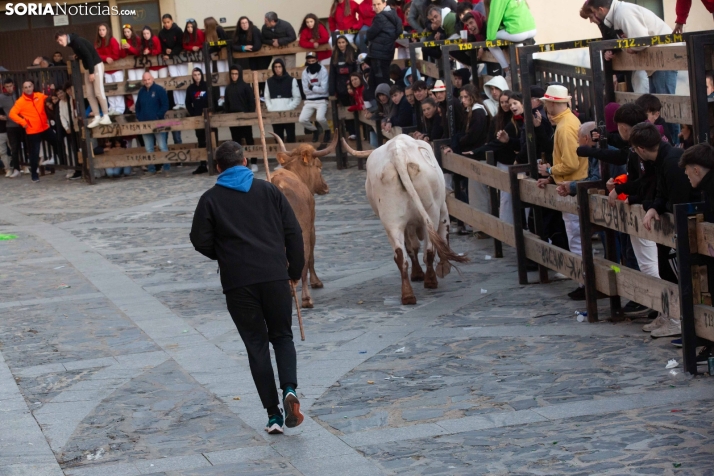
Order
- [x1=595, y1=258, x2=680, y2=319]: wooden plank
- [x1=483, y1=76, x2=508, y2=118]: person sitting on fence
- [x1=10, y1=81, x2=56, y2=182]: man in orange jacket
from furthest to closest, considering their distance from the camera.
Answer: [x1=10, y1=81, x2=56, y2=182]: man in orange jacket
[x1=483, y1=76, x2=508, y2=118]: person sitting on fence
[x1=595, y1=258, x2=680, y2=319]: wooden plank

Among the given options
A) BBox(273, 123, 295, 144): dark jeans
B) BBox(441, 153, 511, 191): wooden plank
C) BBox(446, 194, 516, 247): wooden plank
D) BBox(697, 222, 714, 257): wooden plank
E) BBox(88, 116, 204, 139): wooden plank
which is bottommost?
BBox(446, 194, 516, 247): wooden plank

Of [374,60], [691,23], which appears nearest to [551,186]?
[374,60]

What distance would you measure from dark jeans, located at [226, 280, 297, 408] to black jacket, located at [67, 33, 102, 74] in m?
16.9

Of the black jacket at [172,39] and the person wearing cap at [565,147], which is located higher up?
the black jacket at [172,39]

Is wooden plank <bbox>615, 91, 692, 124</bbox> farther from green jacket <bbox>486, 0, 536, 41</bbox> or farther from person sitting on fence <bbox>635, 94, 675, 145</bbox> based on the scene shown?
green jacket <bbox>486, 0, 536, 41</bbox>

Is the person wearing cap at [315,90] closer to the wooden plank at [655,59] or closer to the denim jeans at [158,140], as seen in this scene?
the denim jeans at [158,140]

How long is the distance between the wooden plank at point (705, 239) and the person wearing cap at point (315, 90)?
15.2 m

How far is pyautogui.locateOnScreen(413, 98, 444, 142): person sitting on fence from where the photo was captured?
45.9 feet

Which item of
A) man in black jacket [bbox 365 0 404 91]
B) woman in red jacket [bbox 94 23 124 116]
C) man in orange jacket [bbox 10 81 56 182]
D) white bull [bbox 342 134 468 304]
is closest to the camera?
white bull [bbox 342 134 468 304]

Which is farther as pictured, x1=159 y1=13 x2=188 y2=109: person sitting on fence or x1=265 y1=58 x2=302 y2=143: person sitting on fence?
x1=159 y1=13 x2=188 y2=109: person sitting on fence

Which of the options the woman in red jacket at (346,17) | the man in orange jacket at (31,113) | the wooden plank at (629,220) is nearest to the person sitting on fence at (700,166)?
the wooden plank at (629,220)

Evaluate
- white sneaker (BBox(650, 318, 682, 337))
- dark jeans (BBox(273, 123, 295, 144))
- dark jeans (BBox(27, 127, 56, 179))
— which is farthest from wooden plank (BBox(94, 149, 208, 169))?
white sneaker (BBox(650, 318, 682, 337))

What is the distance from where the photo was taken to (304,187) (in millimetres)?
11297

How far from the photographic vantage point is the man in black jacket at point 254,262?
6953mm
